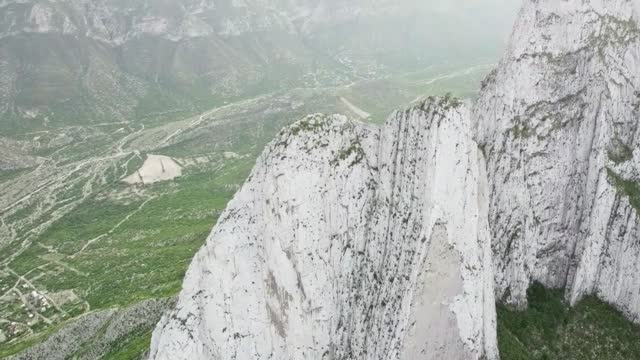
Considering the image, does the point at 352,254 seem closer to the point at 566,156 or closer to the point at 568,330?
the point at 568,330

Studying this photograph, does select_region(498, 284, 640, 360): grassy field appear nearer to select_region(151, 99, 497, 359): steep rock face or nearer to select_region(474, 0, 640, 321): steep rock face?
select_region(474, 0, 640, 321): steep rock face

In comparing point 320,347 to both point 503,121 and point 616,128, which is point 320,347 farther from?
point 616,128

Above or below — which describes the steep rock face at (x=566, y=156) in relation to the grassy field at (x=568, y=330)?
above

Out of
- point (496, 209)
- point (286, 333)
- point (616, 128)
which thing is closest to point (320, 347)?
point (286, 333)

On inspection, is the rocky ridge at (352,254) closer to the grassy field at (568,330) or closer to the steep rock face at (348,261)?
the steep rock face at (348,261)

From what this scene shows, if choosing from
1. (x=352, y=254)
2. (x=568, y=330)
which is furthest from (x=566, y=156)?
(x=352, y=254)

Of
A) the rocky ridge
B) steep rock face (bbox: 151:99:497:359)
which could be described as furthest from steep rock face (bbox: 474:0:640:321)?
steep rock face (bbox: 151:99:497:359)

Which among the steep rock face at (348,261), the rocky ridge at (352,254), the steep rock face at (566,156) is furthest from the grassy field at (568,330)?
the steep rock face at (348,261)
